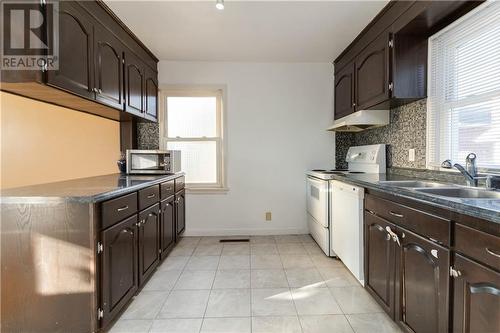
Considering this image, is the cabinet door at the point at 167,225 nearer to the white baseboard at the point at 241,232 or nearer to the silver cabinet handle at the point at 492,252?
the white baseboard at the point at 241,232

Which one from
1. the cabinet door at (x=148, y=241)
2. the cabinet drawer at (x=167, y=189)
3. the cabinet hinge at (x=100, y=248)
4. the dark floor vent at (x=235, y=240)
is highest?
the cabinet drawer at (x=167, y=189)

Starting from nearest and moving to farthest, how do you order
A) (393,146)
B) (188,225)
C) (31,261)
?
(31,261) → (393,146) → (188,225)

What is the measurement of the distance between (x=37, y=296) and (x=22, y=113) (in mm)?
2309

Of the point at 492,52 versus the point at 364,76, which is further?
the point at 364,76

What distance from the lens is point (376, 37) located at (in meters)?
2.36

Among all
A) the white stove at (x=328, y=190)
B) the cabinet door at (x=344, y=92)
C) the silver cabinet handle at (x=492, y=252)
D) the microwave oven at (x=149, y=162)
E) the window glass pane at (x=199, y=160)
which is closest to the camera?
the silver cabinet handle at (x=492, y=252)

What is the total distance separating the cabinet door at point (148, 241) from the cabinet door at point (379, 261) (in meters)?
1.76

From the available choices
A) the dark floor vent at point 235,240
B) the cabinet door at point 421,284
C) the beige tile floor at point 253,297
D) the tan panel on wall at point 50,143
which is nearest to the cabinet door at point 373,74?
the cabinet door at point 421,284

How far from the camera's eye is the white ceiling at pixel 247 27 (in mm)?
2148

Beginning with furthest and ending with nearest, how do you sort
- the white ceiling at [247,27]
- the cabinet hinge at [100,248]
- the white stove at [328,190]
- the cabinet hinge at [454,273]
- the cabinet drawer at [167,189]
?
1. the white stove at [328,190]
2. the cabinet drawer at [167,189]
3. the white ceiling at [247,27]
4. the cabinet hinge at [100,248]
5. the cabinet hinge at [454,273]

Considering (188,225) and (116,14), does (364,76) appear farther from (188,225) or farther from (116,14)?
(188,225)

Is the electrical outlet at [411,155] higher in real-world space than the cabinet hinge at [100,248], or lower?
higher

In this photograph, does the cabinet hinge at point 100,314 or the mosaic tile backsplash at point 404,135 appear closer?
the cabinet hinge at point 100,314

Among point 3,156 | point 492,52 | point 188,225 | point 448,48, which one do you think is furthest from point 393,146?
point 3,156
